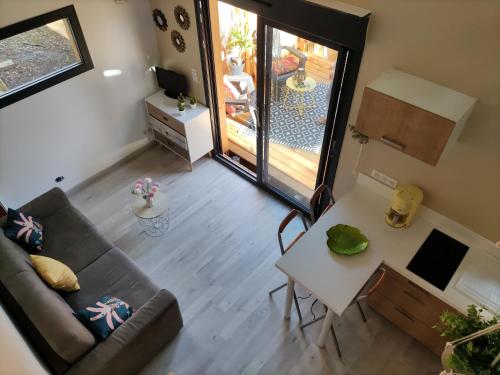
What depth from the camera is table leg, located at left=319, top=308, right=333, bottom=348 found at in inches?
114

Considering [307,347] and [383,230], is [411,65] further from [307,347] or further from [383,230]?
[307,347]

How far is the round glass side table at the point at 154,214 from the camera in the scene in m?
3.91

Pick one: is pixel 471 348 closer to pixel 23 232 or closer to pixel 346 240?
pixel 346 240

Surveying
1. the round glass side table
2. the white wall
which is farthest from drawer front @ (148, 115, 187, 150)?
the round glass side table

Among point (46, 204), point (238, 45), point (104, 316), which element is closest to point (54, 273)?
point (104, 316)

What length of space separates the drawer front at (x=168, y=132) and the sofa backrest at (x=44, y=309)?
2.12 meters

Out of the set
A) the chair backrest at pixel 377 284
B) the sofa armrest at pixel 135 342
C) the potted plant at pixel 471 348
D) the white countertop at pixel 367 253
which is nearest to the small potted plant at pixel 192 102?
the white countertop at pixel 367 253

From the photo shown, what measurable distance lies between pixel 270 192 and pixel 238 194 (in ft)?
1.24

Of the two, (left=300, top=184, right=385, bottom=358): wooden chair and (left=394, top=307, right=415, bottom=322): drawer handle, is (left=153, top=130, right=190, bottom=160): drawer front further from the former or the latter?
(left=394, top=307, right=415, bottom=322): drawer handle

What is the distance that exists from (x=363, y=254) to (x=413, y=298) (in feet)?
1.70

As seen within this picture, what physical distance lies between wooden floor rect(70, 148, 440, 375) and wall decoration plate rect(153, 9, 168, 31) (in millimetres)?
1559

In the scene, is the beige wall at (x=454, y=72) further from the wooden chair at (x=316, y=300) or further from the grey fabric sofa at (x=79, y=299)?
the grey fabric sofa at (x=79, y=299)

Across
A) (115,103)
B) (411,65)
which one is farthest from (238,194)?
(411,65)

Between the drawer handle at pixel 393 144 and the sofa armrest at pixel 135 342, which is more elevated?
the drawer handle at pixel 393 144
